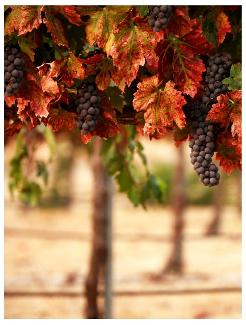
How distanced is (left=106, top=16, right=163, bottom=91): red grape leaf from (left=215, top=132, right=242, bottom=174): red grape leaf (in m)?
0.33

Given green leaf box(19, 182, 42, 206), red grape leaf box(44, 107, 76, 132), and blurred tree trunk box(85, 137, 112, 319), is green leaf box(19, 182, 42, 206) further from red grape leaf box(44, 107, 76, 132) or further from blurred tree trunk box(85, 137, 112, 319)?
red grape leaf box(44, 107, 76, 132)

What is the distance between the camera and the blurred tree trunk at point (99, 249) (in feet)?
18.8

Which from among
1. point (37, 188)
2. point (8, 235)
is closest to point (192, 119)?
point (37, 188)

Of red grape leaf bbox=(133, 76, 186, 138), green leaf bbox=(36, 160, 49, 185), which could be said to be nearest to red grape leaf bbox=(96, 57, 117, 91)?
red grape leaf bbox=(133, 76, 186, 138)

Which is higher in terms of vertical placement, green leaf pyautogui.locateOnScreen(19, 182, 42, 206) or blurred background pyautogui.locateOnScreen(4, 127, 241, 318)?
green leaf pyautogui.locateOnScreen(19, 182, 42, 206)

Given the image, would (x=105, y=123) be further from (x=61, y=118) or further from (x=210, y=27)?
(x=210, y=27)

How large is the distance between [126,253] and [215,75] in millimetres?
14359

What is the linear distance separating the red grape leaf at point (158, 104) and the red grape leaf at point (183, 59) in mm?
47

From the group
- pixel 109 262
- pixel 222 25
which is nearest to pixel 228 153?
pixel 222 25

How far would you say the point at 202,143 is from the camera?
1.87 metres

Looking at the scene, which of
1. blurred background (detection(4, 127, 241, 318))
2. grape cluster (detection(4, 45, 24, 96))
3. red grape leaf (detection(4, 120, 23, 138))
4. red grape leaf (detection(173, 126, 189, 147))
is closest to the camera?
grape cluster (detection(4, 45, 24, 96))

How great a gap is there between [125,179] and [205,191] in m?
22.2

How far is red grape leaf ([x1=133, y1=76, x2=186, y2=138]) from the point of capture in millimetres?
1754

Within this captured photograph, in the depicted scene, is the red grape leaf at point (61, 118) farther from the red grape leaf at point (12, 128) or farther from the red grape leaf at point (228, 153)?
the red grape leaf at point (228, 153)
